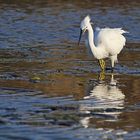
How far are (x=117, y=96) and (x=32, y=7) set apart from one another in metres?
19.1

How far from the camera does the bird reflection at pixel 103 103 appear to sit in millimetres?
11820

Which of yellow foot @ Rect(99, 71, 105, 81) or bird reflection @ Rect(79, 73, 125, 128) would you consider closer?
bird reflection @ Rect(79, 73, 125, 128)

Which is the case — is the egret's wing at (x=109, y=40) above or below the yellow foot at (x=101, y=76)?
A: above

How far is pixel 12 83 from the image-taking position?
15.3 m

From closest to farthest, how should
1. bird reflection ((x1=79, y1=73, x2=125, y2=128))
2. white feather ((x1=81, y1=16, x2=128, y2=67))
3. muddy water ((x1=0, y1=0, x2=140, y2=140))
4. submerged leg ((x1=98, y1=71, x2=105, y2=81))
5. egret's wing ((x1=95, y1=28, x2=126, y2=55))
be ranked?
muddy water ((x1=0, y1=0, x2=140, y2=140))
bird reflection ((x1=79, y1=73, x2=125, y2=128))
submerged leg ((x1=98, y1=71, x2=105, y2=81))
white feather ((x1=81, y1=16, x2=128, y2=67))
egret's wing ((x1=95, y1=28, x2=126, y2=55))

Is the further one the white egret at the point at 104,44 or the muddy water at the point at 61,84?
the white egret at the point at 104,44

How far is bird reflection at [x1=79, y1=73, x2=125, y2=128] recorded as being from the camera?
465 inches

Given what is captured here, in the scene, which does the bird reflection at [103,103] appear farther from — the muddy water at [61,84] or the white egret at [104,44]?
the white egret at [104,44]

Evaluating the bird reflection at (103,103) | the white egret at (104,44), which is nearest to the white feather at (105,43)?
the white egret at (104,44)

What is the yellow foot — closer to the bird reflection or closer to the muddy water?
the muddy water

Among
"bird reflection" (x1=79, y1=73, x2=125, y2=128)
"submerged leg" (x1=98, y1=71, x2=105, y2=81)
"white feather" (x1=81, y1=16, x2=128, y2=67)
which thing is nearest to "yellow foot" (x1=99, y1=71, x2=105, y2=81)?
"submerged leg" (x1=98, y1=71, x2=105, y2=81)

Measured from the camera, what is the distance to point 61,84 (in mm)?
15359

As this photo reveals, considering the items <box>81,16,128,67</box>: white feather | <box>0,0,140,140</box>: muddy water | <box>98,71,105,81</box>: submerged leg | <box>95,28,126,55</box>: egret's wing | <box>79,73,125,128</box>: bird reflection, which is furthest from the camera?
<box>95,28,126,55</box>: egret's wing

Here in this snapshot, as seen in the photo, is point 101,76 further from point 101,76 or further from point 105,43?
point 105,43
